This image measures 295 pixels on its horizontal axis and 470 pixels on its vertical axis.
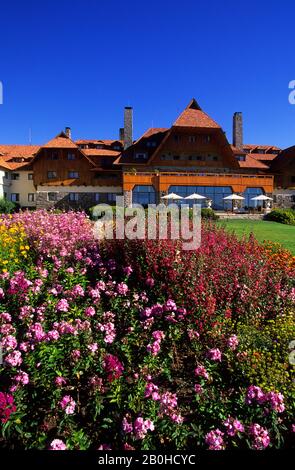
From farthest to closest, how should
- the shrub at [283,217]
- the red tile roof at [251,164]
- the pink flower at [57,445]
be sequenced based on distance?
the red tile roof at [251,164] → the shrub at [283,217] → the pink flower at [57,445]

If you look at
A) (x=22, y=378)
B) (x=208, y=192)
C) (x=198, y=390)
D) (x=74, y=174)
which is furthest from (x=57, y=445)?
(x=74, y=174)

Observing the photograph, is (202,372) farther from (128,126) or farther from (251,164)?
(128,126)

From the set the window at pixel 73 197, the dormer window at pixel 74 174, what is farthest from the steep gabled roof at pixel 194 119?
the window at pixel 73 197

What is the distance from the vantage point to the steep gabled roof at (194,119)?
35969mm

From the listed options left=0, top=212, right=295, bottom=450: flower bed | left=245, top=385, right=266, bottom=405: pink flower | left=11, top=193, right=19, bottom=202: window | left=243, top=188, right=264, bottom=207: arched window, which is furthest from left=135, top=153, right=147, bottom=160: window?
left=245, top=385, right=266, bottom=405: pink flower

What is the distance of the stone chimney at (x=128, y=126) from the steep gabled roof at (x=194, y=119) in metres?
6.85

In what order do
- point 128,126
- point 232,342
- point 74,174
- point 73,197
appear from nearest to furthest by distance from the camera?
point 232,342, point 74,174, point 73,197, point 128,126

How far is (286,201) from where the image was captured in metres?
39.9

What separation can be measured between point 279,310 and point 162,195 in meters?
28.2

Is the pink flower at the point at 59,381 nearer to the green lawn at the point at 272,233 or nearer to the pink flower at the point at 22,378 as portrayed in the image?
the pink flower at the point at 22,378

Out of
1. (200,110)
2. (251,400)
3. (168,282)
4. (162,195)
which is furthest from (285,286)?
(200,110)

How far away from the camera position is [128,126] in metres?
40.2

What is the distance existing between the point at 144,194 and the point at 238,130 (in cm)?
1811

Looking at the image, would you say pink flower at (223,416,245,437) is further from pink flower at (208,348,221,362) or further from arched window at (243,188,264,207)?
arched window at (243,188,264,207)
